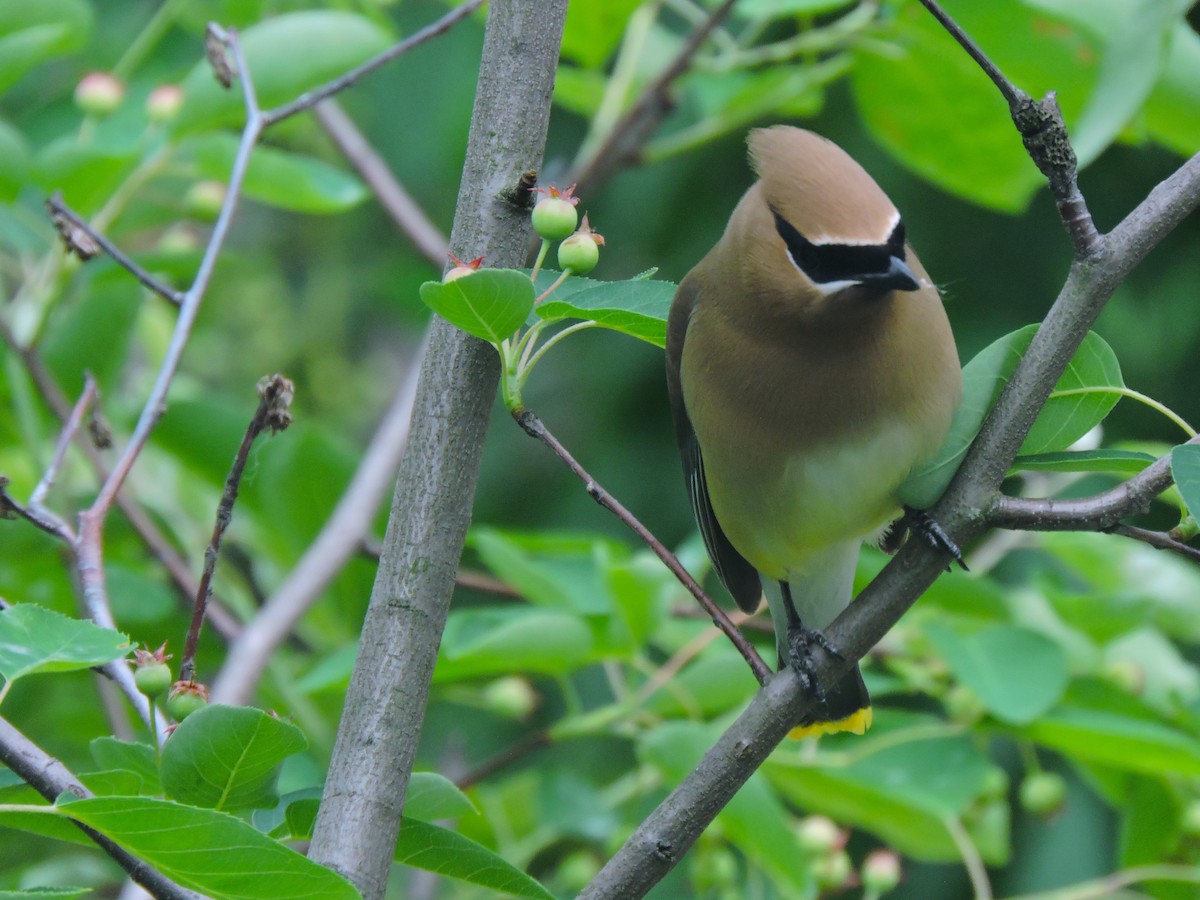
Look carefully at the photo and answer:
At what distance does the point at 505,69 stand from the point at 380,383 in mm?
5175

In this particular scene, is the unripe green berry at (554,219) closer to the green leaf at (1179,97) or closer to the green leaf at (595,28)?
the green leaf at (1179,97)

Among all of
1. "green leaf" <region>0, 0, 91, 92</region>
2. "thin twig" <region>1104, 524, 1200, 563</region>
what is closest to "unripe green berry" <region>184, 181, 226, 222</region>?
"green leaf" <region>0, 0, 91, 92</region>

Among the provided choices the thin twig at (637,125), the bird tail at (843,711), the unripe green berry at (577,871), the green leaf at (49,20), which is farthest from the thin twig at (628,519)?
the thin twig at (637,125)

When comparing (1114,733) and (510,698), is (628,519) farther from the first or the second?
(510,698)

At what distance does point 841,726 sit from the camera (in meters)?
2.04

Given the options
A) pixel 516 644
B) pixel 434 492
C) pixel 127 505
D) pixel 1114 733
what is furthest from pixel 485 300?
pixel 127 505

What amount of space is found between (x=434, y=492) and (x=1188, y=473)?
65 cm

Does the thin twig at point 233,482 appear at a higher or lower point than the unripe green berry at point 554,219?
lower

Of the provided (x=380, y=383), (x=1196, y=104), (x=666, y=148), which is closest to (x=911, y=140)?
(x=666, y=148)

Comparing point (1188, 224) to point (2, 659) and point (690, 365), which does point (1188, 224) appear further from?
point (2, 659)

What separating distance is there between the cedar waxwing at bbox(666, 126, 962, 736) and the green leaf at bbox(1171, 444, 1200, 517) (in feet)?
1.36

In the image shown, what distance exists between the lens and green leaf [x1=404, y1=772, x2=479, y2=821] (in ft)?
4.33

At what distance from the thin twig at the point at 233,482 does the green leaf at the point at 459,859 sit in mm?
248

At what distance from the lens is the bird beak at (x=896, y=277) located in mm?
1534
